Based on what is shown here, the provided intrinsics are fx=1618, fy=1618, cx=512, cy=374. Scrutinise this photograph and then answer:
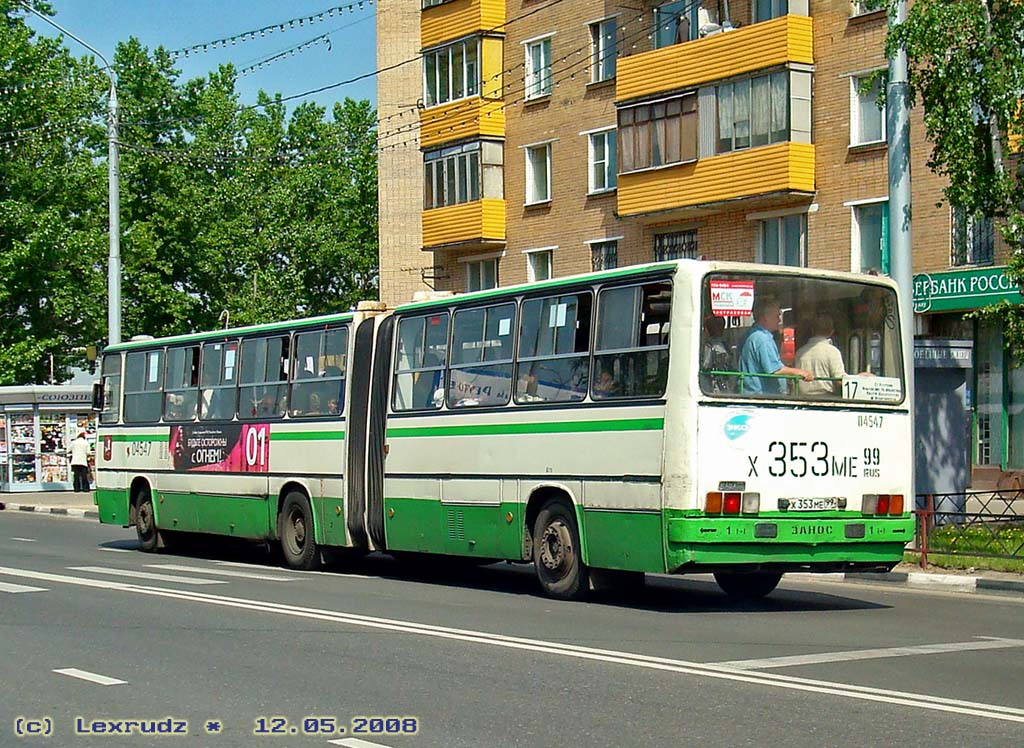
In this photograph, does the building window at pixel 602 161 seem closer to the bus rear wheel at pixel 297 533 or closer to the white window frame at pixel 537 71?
the white window frame at pixel 537 71

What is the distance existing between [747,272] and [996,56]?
26.6 ft

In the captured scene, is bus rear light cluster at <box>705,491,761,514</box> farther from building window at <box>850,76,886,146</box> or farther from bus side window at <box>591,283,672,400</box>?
building window at <box>850,76,886,146</box>

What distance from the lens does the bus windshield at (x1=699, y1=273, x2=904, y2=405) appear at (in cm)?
1360

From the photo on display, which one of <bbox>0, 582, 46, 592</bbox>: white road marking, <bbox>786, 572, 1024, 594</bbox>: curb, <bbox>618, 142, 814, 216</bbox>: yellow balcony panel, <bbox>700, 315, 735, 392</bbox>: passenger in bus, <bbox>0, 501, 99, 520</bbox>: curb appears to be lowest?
<bbox>786, 572, 1024, 594</bbox>: curb

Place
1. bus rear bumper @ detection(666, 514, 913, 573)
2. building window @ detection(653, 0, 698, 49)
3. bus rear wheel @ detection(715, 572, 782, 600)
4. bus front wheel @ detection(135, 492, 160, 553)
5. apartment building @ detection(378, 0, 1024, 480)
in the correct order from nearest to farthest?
1. bus rear bumper @ detection(666, 514, 913, 573)
2. bus rear wheel @ detection(715, 572, 782, 600)
3. bus front wheel @ detection(135, 492, 160, 553)
4. apartment building @ detection(378, 0, 1024, 480)
5. building window @ detection(653, 0, 698, 49)

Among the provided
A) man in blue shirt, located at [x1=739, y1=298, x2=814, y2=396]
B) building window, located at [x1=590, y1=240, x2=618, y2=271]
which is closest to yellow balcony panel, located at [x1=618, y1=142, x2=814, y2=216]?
building window, located at [x1=590, y1=240, x2=618, y2=271]

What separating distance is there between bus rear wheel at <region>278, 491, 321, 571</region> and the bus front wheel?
380 centimetres

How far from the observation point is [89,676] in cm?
979

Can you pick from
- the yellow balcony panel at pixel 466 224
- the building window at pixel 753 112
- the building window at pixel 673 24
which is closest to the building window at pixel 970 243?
the building window at pixel 753 112

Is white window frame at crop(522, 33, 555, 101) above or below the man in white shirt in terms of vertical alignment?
above

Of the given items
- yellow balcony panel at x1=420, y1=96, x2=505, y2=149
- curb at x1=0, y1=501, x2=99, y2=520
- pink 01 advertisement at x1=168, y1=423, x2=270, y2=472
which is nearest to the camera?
pink 01 advertisement at x1=168, y1=423, x2=270, y2=472

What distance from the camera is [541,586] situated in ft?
51.1

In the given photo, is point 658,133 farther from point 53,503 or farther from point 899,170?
point 899,170

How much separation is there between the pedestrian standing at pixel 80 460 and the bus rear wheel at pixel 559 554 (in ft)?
94.7
